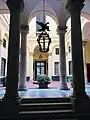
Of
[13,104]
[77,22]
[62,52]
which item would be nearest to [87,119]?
[13,104]

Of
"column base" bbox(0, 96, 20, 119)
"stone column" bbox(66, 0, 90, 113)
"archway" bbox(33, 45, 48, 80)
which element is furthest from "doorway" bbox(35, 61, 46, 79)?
"column base" bbox(0, 96, 20, 119)

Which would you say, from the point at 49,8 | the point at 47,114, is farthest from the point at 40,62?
the point at 47,114

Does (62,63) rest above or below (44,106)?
above

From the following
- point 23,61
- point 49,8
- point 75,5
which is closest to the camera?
point 75,5

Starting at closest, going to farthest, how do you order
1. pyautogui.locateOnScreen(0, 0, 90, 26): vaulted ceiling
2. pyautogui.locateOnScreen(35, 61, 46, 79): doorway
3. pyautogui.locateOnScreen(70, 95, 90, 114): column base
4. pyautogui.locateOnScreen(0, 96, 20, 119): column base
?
pyautogui.locateOnScreen(0, 96, 20, 119): column base
pyautogui.locateOnScreen(70, 95, 90, 114): column base
pyautogui.locateOnScreen(0, 0, 90, 26): vaulted ceiling
pyautogui.locateOnScreen(35, 61, 46, 79): doorway

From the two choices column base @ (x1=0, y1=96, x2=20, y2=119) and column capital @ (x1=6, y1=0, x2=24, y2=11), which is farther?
column capital @ (x1=6, y1=0, x2=24, y2=11)

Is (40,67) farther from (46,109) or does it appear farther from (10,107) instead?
(10,107)

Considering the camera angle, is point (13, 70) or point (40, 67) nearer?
point (13, 70)

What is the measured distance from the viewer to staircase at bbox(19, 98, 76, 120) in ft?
15.3

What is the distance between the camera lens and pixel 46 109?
5.01 metres

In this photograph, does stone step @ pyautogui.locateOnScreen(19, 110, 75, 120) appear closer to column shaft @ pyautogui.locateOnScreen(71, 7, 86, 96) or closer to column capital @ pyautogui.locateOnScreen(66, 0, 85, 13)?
column shaft @ pyautogui.locateOnScreen(71, 7, 86, 96)

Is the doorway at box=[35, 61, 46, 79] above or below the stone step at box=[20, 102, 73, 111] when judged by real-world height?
above

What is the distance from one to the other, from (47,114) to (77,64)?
1.91m

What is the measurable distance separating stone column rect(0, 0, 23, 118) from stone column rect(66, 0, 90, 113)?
1.90 m
